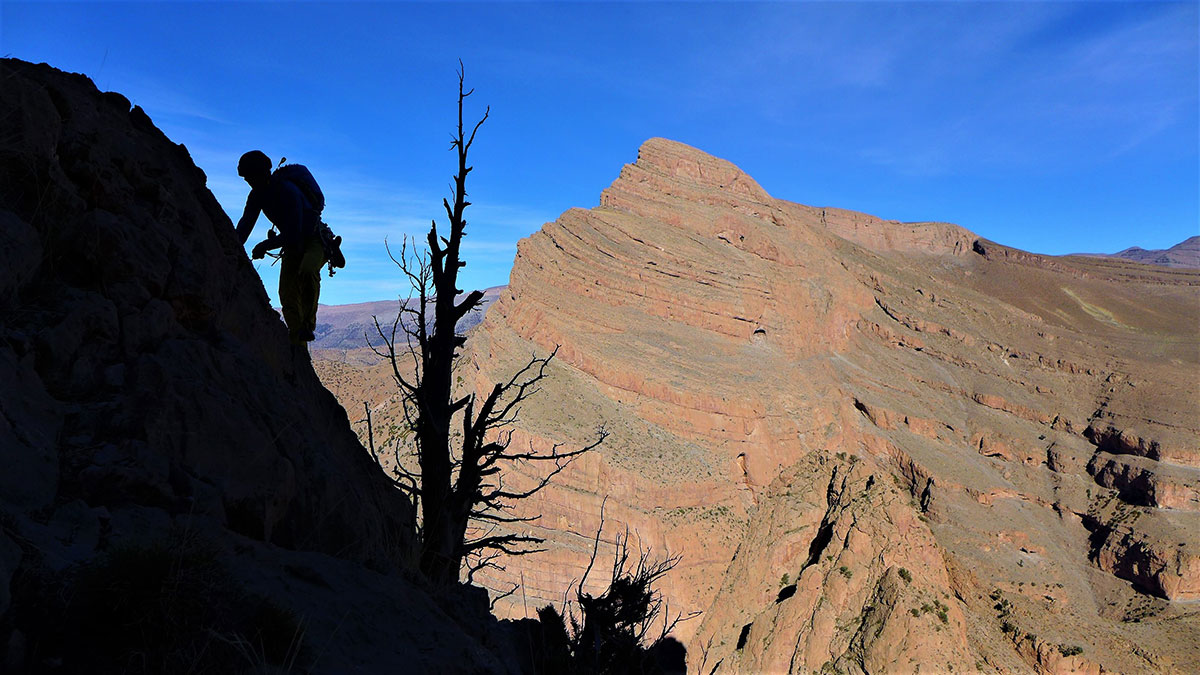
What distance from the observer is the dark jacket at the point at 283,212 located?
6.68 meters

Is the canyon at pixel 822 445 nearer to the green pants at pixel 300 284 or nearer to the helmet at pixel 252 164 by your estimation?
the green pants at pixel 300 284

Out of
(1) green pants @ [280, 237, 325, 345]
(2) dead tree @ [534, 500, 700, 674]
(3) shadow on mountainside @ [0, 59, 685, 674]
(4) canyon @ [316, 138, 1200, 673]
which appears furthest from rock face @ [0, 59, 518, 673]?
(4) canyon @ [316, 138, 1200, 673]

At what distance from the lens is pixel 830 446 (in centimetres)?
5475

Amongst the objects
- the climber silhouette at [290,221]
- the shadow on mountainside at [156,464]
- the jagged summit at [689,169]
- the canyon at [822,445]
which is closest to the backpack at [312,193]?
the climber silhouette at [290,221]

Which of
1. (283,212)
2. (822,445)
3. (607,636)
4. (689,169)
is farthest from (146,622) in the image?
(689,169)

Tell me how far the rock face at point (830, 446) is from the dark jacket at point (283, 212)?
28606 mm

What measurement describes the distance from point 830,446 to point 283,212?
2087 inches

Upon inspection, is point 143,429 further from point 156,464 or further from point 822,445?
point 822,445

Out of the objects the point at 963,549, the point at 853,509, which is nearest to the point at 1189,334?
the point at 963,549

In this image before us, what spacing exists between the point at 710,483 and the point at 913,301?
150 ft

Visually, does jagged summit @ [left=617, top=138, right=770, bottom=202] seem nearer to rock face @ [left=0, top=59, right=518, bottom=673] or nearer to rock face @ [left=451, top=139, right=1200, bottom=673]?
rock face @ [left=451, top=139, right=1200, bottom=673]

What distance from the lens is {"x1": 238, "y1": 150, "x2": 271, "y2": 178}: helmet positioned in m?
6.54

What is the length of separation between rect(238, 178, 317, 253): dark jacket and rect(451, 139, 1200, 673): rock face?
93.9ft

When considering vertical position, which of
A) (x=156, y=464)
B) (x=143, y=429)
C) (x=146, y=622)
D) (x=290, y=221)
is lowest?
(x=146, y=622)
